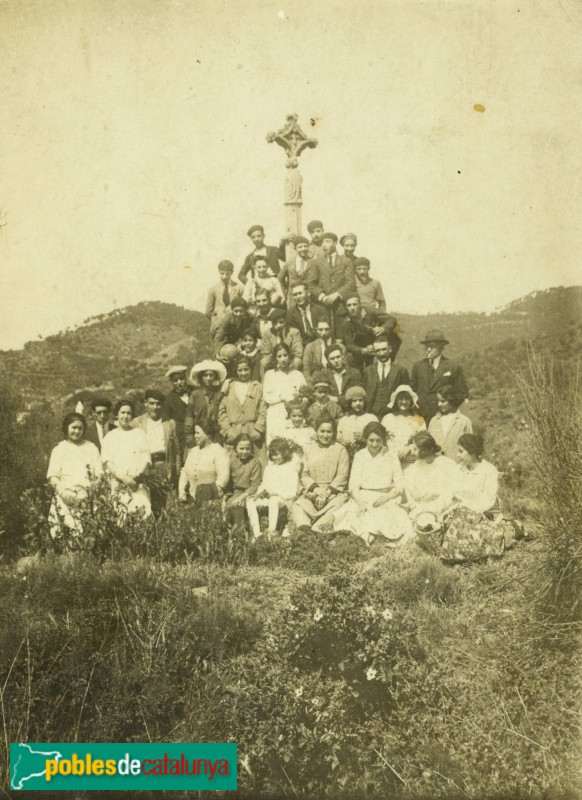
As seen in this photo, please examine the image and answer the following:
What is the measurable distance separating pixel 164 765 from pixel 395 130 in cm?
456

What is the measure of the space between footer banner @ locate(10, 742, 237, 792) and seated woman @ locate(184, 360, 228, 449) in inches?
97.0

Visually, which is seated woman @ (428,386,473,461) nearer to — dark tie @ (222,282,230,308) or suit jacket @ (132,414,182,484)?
dark tie @ (222,282,230,308)

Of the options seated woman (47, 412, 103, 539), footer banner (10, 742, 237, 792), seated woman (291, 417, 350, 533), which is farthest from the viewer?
seated woman (291, 417, 350, 533)

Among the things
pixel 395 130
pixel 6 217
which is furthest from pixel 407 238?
pixel 6 217

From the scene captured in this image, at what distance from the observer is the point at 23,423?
5402 millimetres

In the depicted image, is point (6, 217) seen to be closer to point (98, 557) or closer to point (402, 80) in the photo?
point (98, 557)

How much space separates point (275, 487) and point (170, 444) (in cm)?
95

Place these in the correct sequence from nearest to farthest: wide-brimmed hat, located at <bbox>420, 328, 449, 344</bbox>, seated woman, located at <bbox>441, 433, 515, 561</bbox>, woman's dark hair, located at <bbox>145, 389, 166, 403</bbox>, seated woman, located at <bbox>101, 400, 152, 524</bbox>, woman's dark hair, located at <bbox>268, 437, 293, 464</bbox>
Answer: seated woman, located at <bbox>441, 433, 515, 561</bbox>
seated woman, located at <bbox>101, 400, 152, 524</bbox>
woman's dark hair, located at <bbox>268, 437, 293, 464</bbox>
woman's dark hair, located at <bbox>145, 389, 166, 403</bbox>
wide-brimmed hat, located at <bbox>420, 328, 449, 344</bbox>

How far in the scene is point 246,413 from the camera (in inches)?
227

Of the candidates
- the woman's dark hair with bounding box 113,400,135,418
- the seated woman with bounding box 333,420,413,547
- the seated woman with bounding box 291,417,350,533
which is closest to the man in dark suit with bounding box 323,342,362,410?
the seated woman with bounding box 291,417,350,533

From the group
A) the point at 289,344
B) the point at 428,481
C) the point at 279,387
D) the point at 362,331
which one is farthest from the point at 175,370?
the point at 428,481

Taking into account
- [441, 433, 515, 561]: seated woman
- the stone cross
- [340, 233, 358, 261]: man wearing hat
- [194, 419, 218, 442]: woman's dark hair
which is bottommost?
[441, 433, 515, 561]: seated woman

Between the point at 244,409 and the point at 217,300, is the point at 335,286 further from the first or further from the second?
the point at 244,409

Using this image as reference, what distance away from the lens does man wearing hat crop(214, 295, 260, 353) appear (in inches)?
230
